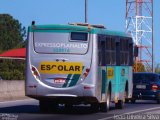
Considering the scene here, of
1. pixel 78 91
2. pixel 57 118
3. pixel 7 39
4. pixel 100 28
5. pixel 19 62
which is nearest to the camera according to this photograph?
pixel 57 118

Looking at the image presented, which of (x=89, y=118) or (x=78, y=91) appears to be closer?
(x=89, y=118)

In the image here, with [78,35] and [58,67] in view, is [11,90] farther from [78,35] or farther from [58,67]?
[78,35]

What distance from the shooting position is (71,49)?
24.6m

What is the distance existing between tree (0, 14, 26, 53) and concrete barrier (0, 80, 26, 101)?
2863 inches

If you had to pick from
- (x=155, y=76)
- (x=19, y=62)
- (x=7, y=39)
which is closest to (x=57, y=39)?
(x=155, y=76)

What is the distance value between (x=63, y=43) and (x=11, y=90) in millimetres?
14603

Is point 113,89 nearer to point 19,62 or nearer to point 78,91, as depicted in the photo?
point 78,91

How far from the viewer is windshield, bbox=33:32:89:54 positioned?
24578 millimetres

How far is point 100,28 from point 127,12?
150 ft

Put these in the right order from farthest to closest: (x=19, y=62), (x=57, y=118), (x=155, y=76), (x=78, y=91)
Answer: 1. (x=19, y=62)
2. (x=155, y=76)
3. (x=78, y=91)
4. (x=57, y=118)

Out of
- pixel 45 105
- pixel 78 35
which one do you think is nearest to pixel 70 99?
pixel 45 105

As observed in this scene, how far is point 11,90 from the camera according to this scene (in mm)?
38625

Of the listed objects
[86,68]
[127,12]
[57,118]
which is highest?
[127,12]

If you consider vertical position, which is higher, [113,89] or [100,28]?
[100,28]
